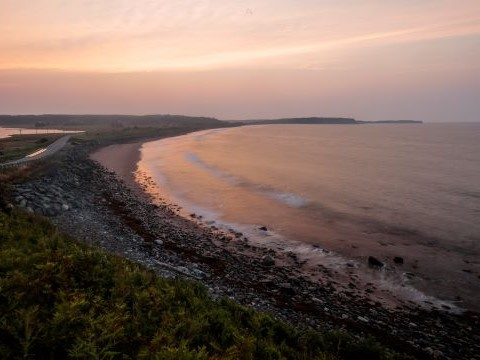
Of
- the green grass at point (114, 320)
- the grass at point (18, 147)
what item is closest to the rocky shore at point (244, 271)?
the green grass at point (114, 320)

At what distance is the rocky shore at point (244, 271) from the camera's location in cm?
1266

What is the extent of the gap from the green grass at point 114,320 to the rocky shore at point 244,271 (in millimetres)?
2664

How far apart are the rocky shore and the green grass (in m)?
2.66

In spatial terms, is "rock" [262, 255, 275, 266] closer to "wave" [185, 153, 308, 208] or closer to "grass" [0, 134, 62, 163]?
"wave" [185, 153, 308, 208]

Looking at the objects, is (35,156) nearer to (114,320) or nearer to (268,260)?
(268,260)

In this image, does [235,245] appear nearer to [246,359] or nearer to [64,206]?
[64,206]

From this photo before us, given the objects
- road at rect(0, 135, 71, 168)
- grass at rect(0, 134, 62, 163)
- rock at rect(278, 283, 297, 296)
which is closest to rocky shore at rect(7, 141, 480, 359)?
rock at rect(278, 283, 297, 296)

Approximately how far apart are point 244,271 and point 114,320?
11.1m

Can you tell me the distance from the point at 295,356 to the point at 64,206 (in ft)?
67.8

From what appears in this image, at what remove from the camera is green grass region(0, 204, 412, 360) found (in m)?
5.74

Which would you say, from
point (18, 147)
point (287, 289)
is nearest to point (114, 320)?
point (287, 289)

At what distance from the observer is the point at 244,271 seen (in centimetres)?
1705

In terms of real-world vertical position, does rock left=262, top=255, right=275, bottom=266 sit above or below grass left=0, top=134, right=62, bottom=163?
below

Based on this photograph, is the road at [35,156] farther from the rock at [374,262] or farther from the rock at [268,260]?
the rock at [374,262]
